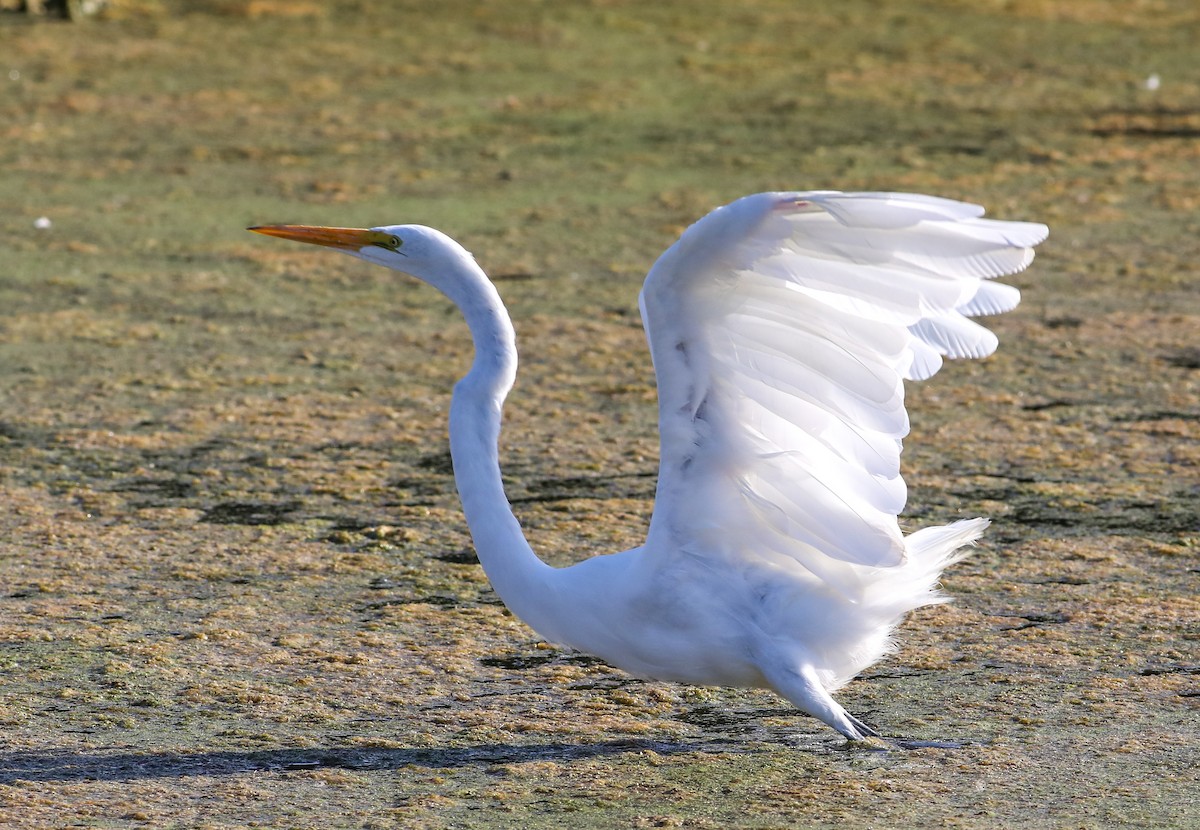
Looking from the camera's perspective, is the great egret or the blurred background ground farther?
the blurred background ground

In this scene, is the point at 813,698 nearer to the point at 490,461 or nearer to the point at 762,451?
the point at 762,451

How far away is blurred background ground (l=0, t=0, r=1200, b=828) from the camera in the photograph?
2564mm

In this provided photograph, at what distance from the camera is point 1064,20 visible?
994 centimetres

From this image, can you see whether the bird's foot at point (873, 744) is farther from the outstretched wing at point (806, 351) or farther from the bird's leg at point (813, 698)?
the outstretched wing at point (806, 351)

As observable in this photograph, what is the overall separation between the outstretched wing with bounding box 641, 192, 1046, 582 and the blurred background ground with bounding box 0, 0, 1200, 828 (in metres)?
0.36

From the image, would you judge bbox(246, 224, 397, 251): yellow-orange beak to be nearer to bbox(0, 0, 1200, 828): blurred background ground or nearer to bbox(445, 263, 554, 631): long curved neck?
bbox(445, 263, 554, 631): long curved neck

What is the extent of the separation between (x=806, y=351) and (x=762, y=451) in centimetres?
18

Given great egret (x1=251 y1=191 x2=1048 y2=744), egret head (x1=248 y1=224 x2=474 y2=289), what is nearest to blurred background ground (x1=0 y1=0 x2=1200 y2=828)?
great egret (x1=251 y1=191 x2=1048 y2=744)

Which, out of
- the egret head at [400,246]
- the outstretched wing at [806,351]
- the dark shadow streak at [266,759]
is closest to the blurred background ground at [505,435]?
the dark shadow streak at [266,759]

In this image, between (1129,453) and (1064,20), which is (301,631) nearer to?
(1129,453)

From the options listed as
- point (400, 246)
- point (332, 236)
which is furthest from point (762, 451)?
point (332, 236)

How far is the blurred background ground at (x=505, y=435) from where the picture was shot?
2.56 meters

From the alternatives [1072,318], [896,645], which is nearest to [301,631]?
[896,645]

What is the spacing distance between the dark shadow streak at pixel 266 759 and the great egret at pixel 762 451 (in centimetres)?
15
